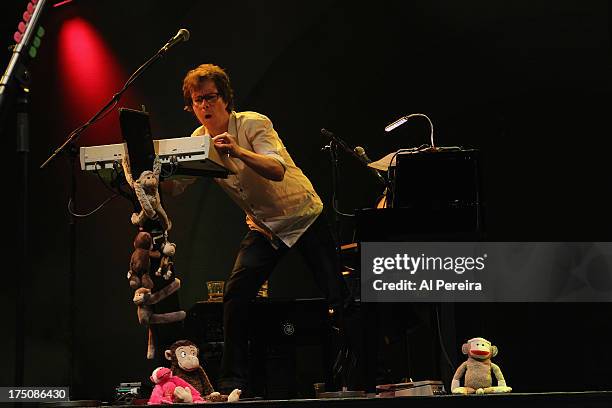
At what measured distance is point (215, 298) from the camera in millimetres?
5109

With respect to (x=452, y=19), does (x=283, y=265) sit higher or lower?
lower

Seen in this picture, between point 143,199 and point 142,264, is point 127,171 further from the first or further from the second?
point 142,264

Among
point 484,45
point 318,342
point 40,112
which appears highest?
point 484,45

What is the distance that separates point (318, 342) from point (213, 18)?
2568mm

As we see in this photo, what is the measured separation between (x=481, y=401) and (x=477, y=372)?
0.80 metres

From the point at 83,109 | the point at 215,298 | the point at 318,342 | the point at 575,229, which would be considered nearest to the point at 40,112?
the point at 83,109

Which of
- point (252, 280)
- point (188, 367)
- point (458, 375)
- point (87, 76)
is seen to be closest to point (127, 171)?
point (252, 280)

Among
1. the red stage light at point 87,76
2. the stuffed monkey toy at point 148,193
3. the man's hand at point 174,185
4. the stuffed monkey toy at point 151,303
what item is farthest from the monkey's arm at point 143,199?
the red stage light at point 87,76

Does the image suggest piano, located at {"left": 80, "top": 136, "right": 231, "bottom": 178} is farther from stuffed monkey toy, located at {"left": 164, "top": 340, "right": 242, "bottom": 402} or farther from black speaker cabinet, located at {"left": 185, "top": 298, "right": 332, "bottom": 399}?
black speaker cabinet, located at {"left": 185, "top": 298, "right": 332, "bottom": 399}

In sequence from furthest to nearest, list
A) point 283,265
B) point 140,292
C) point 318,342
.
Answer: point 283,265, point 318,342, point 140,292

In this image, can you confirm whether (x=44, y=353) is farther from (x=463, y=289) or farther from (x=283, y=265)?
(x=463, y=289)

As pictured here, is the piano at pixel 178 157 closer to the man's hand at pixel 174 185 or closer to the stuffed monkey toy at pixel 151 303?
the man's hand at pixel 174 185

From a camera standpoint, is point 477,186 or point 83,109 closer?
point 477,186

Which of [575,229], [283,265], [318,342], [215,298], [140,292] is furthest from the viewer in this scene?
[283,265]
